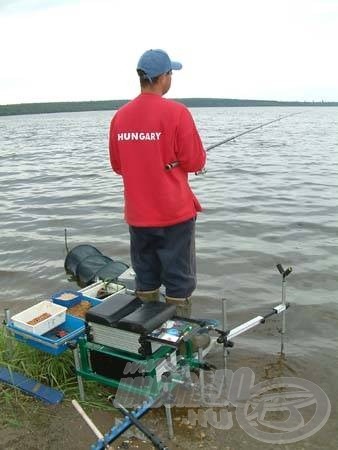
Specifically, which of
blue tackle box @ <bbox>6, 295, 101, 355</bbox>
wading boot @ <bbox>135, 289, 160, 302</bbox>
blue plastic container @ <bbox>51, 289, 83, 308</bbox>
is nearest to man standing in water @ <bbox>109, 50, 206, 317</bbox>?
wading boot @ <bbox>135, 289, 160, 302</bbox>

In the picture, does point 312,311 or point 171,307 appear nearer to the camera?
point 171,307

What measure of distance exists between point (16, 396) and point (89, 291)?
1.65 m

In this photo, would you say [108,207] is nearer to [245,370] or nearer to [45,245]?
[45,245]

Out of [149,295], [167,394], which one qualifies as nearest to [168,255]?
[149,295]

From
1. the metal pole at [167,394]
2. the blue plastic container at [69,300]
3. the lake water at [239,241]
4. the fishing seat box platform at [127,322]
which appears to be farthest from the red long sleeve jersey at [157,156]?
the lake water at [239,241]

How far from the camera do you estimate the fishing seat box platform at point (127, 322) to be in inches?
148

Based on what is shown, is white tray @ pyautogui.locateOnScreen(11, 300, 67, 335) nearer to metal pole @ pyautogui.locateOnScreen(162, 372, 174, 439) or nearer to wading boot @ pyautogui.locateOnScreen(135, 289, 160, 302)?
wading boot @ pyautogui.locateOnScreen(135, 289, 160, 302)

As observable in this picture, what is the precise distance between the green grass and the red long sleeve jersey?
4.65 ft

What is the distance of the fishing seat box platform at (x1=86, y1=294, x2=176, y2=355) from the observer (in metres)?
3.77

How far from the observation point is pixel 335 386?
4.79 m

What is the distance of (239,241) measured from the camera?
9617 millimetres

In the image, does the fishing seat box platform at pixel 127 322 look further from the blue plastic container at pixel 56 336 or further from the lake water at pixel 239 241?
the lake water at pixel 239 241

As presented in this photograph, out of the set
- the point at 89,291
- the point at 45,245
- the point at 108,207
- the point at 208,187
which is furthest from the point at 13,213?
the point at 89,291

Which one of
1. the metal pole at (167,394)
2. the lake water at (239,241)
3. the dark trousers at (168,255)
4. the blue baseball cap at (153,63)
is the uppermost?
the blue baseball cap at (153,63)
